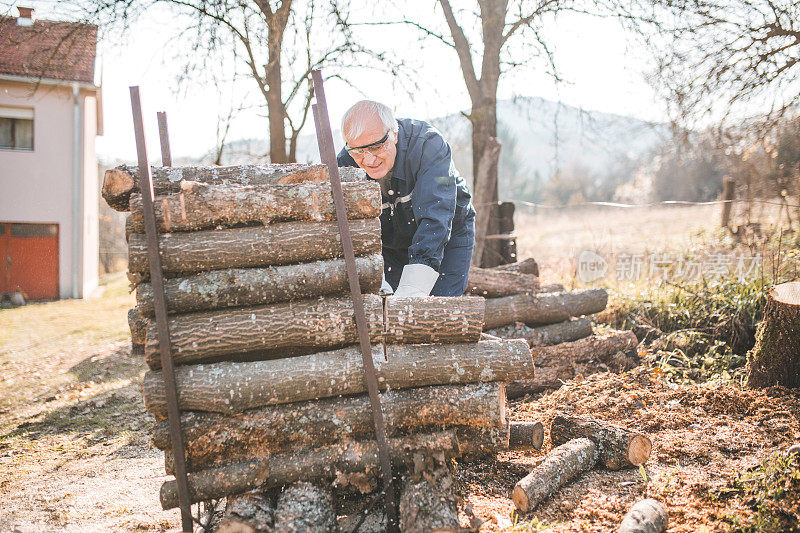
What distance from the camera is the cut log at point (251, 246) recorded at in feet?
8.96

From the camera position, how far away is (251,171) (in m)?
3.02

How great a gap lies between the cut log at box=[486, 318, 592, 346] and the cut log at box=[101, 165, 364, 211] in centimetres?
334

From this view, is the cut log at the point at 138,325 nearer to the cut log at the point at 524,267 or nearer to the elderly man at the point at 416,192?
the elderly man at the point at 416,192

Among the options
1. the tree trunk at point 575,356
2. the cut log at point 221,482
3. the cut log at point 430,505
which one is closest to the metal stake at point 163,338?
the cut log at point 221,482

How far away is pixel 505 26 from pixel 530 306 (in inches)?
219

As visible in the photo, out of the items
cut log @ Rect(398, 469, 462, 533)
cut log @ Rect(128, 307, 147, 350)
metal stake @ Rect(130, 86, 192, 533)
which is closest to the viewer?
cut log @ Rect(398, 469, 462, 533)

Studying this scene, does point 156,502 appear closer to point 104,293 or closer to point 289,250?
point 289,250

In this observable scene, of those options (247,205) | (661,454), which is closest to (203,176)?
(247,205)

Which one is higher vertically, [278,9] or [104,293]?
[278,9]

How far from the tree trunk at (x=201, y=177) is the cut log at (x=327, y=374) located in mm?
989

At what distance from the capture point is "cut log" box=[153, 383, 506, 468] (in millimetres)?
2652

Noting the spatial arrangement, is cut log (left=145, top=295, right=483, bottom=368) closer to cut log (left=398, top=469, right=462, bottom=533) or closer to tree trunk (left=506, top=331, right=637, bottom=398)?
cut log (left=398, top=469, right=462, bottom=533)

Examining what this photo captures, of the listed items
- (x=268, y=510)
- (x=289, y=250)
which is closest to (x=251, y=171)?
(x=289, y=250)

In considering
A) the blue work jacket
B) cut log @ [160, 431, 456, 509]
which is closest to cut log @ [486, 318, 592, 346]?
the blue work jacket
